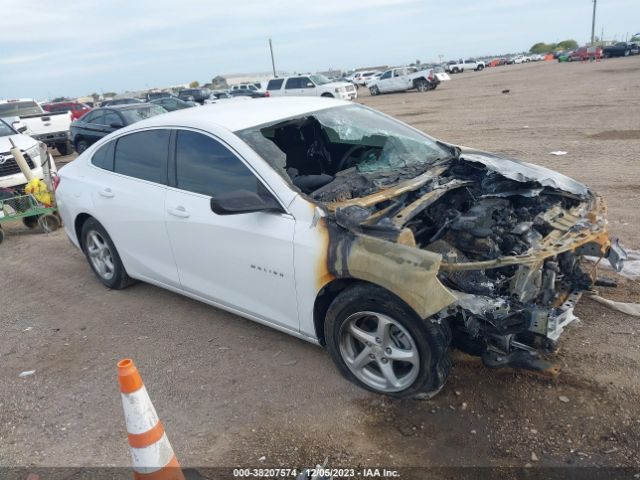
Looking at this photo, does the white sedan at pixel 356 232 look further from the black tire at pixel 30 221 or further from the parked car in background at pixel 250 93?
the parked car in background at pixel 250 93

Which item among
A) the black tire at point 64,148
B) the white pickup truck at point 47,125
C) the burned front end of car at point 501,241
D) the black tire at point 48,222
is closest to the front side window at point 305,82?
the white pickup truck at point 47,125

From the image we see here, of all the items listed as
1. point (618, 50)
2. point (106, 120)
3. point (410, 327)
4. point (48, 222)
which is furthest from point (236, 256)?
point (618, 50)

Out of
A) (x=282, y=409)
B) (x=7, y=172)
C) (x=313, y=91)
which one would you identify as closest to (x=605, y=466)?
(x=282, y=409)

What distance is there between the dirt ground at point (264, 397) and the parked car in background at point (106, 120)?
8849 mm

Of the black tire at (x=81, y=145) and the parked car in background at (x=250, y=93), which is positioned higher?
the parked car in background at (x=250, y=93)

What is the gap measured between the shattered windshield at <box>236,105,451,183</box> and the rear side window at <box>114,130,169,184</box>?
942mm

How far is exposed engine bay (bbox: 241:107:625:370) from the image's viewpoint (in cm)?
295

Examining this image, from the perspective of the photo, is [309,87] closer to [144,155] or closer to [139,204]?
[144,155]

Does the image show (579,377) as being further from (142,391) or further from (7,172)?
(7,172)

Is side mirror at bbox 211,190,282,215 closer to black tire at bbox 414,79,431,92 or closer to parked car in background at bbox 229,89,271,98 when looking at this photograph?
parked car in background at bbox 229,89,271,98

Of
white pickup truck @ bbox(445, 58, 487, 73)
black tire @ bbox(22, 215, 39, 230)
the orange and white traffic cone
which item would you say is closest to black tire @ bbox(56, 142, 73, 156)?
black tire @ bbox(22, 215, 39, 230)

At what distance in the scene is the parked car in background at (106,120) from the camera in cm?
1338

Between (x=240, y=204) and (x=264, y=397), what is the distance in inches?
51.2

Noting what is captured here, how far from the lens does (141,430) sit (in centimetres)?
246
